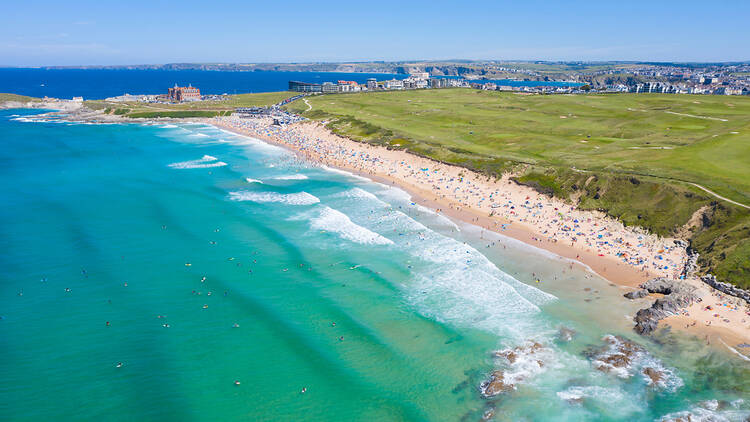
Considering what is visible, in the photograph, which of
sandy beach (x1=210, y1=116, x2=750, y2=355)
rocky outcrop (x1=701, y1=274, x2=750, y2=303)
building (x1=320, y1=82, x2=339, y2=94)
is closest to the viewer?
sandy beach (x1=210, y1=116, x2=750, y2=355)

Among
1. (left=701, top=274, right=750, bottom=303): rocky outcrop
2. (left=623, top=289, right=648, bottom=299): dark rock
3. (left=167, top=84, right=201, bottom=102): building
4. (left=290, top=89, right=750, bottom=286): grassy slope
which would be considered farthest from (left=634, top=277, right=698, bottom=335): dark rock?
(left=167, top=84, right=201, bottom=102): building

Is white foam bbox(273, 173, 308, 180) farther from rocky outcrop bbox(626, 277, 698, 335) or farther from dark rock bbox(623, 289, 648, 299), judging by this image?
rocky outcrop bbox(626, 277, 698, 335)

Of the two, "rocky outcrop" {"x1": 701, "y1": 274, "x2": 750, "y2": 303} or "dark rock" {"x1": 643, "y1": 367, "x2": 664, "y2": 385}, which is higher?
"rocky outcrop" {"x1": 701, "y1": 274, "x2": 750, "y2": 303}

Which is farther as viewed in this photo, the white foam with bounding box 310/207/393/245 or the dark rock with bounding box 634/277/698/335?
the white foam with bounding box 310/207/393/245

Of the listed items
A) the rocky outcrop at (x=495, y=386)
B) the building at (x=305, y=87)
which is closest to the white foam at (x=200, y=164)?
the rocky outcrop at (x=495, y=386)

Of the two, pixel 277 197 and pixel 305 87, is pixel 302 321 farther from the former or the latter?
pixel 305 87
